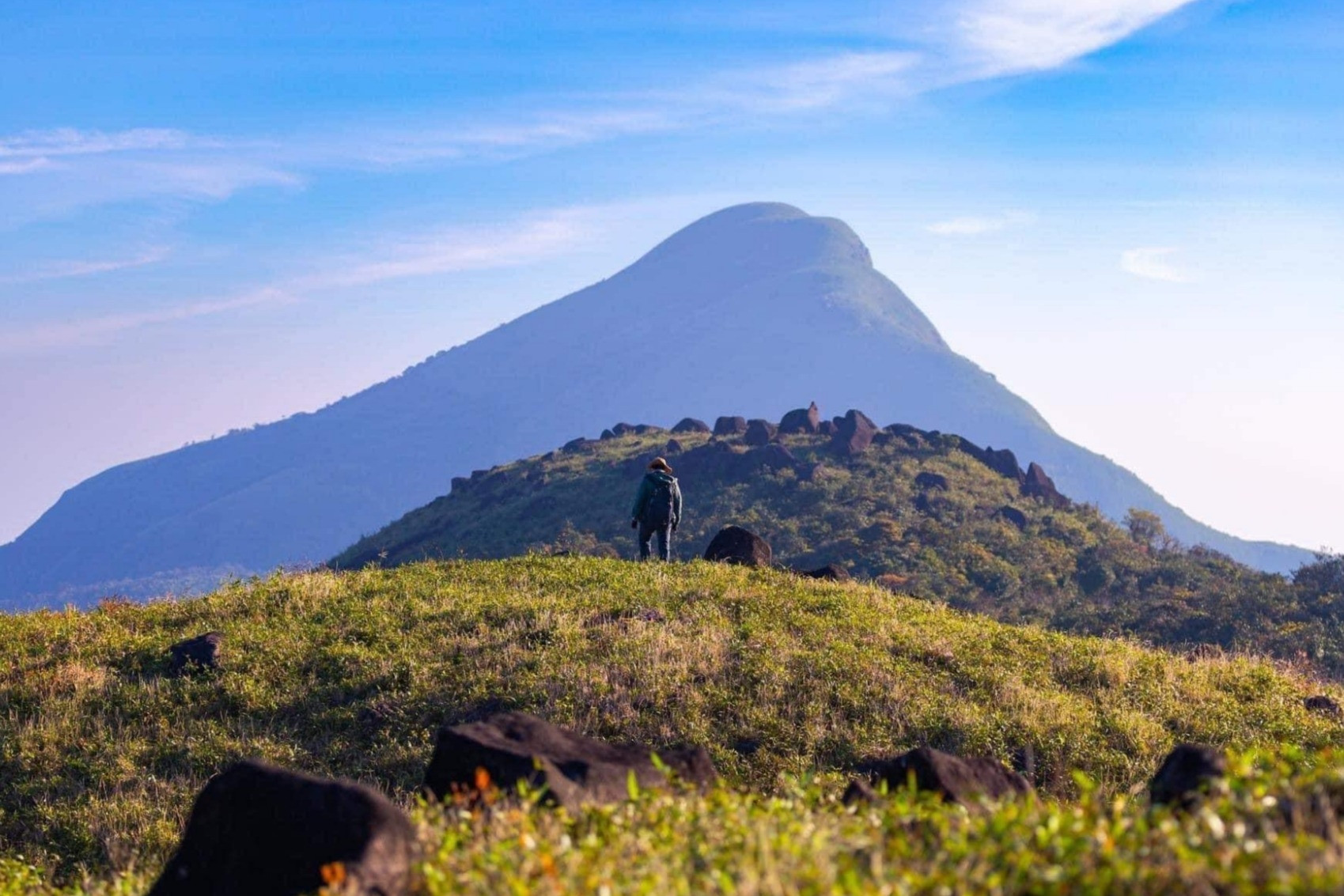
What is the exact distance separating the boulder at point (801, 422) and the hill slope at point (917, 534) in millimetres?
2848

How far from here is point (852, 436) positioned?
244ft

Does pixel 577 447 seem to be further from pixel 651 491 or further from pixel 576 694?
pixel 576 694

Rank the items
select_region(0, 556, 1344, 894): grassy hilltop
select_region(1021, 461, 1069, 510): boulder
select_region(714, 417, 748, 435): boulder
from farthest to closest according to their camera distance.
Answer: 1. select_region(714, 417, 748, 435): boulder
2. select_region(1021, 461, 1069, 510): boulder
3. select_region(0, 556, 1344, 894): grassy hilltop

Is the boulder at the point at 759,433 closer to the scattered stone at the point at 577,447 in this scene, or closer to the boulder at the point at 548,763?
the scattered stone at the point at 577,447

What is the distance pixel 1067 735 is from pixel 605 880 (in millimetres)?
11184

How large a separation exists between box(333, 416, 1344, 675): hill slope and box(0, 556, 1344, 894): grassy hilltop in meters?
19.5

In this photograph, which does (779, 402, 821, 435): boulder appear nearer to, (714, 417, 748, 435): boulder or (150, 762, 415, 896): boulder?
(714, 417, 748, 435): boulder

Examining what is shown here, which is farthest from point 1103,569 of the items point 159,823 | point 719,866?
point 719,866

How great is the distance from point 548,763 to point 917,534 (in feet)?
174

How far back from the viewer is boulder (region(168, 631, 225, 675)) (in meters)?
16.8

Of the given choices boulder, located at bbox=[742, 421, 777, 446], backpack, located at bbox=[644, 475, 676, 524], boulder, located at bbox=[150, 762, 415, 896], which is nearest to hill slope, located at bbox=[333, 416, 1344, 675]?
boulder, located at bbox=[742, 421, 777, 446]

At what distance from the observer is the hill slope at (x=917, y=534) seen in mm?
43719

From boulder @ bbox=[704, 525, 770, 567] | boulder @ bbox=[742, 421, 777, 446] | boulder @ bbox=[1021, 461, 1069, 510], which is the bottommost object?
boulder @ bbox=[1021, 461, 1069, 510]

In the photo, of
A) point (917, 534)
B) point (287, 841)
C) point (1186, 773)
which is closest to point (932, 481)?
point (917, 534)
